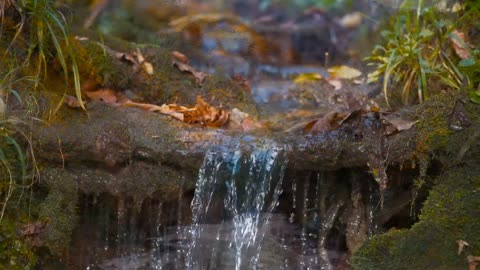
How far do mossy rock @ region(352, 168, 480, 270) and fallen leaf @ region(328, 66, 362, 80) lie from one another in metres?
1.90

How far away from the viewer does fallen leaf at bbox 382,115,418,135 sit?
285 cm

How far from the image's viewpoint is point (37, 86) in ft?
10.5

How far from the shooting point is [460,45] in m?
3.57

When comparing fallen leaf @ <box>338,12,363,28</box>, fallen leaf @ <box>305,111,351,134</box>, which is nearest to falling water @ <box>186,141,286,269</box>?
fallen leaf @ <box>305,111,351,134</box>

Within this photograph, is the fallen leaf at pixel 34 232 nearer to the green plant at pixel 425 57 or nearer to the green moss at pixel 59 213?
the green moss at pixel 59 213

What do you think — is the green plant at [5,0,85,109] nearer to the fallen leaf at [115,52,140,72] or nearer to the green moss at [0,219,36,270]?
the fallen leaf at [115,52,140,72]

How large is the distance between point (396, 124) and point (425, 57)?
996 mm

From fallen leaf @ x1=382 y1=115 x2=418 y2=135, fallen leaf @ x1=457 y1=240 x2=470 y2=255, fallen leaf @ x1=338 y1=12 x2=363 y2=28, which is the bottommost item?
fallen leaf @ x1=457 y1=240 x2=470 y2=255

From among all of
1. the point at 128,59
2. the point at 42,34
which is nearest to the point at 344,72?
the point at 128,59

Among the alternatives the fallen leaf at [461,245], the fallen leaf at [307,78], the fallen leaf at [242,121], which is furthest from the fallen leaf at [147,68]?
the fallen leaf at [461,245]

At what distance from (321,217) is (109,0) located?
216 centimetres

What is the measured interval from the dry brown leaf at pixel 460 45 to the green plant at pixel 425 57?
35 millimetres

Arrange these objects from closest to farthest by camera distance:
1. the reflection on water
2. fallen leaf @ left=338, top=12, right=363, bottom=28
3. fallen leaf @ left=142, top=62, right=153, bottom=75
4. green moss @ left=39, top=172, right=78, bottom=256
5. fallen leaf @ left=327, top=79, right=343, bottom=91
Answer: green moss @ left=39, top=172, right=78, bottom=256, the reflection on water, fallen leaf @ left=142, top=62, right=153, bottom=75, fallen leaf @ left=327, top=79, right=343, bottom=91, fallen leaf @ left=338, top=12, right=363, bottom=28

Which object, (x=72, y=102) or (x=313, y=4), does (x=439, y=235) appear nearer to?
(x=72, y=102)
